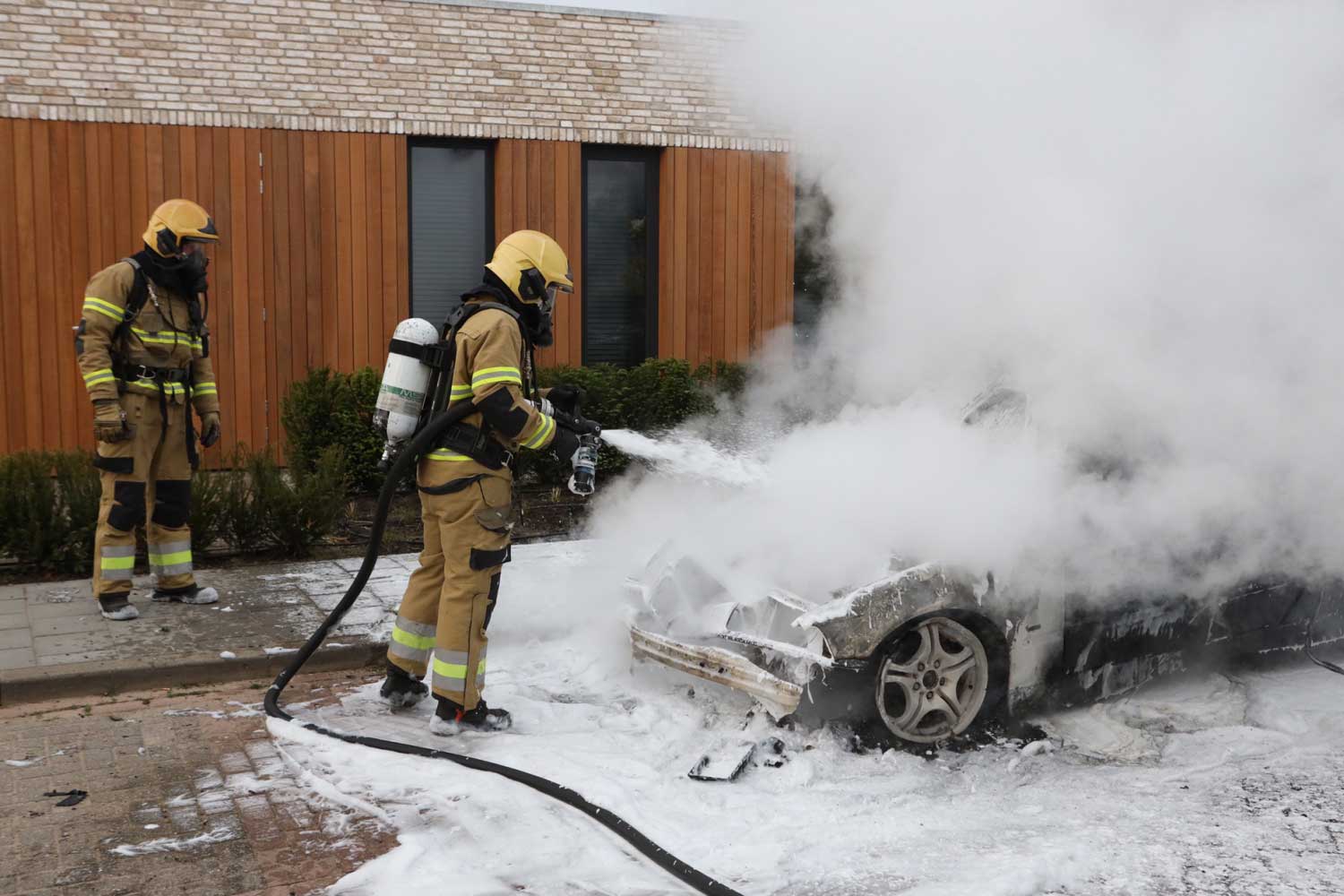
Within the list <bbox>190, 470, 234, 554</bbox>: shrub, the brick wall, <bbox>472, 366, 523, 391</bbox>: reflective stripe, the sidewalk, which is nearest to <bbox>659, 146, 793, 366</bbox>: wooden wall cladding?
the brick wall

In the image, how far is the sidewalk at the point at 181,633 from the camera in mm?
5656

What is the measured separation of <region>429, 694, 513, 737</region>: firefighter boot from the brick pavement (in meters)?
0.65

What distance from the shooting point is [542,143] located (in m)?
12.3

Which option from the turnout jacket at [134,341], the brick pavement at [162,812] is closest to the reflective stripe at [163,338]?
the turnout jacket at [134,341]

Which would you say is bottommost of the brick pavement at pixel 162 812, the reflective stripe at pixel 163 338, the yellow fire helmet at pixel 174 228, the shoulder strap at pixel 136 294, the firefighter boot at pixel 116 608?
the brick pavement at pixel 162 812

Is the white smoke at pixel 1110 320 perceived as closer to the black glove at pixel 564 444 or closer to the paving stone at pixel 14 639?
the black glove at pixel 564 444

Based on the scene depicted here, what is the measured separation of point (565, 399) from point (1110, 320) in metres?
2.45

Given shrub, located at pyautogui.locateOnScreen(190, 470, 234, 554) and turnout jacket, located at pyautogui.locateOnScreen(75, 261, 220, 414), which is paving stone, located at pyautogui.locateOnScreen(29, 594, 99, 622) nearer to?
shrub, located at pyautogui.locateOnScreen(190, 470, 234, 554)

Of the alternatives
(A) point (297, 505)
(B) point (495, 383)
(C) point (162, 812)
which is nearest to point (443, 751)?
(C) point (162, 812)

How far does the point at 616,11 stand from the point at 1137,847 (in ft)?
34.4

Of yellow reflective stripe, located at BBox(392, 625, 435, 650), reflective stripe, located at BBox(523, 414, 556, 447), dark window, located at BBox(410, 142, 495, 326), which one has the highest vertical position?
dark window, located at BBox(410, 142, 495, 326)

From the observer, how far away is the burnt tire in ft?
15.9

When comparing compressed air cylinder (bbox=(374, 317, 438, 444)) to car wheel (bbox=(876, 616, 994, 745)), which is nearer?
car wheel (bbox=(876, 616, 994, 745))

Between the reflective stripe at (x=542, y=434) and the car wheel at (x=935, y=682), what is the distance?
1.65m
